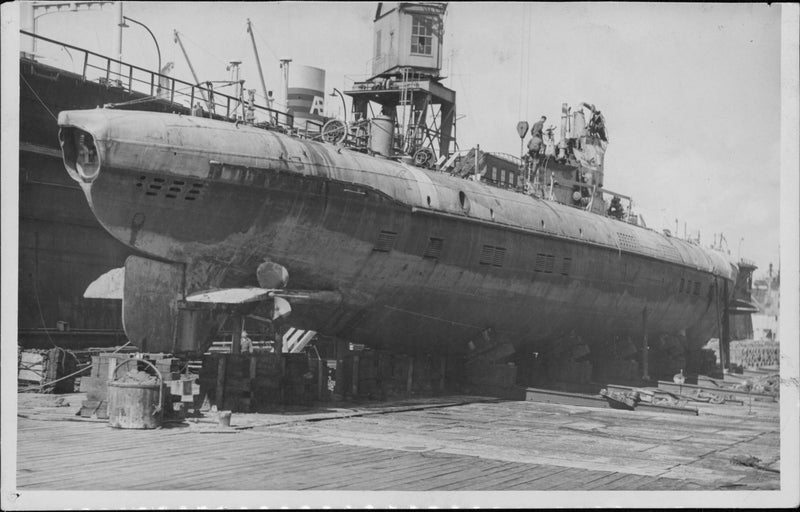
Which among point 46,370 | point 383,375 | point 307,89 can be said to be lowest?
point 46,370

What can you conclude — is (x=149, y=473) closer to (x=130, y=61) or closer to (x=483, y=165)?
(x=130, y=61)

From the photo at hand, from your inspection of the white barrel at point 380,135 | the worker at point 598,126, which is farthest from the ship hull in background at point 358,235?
the worker at point 598,126

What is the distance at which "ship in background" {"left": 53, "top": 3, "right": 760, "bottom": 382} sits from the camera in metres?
14.8

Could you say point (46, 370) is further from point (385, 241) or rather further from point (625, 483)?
point (625, 483)

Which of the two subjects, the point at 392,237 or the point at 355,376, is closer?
the point at 392,237

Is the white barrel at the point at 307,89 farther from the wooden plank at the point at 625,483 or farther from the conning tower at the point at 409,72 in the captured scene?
the wooden plank at the point at 625,483

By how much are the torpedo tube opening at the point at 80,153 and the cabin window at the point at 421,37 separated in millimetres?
15058

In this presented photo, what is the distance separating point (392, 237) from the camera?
17812mm

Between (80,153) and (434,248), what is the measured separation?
7927mm

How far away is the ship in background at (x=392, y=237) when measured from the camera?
1478cm

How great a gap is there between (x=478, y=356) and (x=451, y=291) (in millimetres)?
2611

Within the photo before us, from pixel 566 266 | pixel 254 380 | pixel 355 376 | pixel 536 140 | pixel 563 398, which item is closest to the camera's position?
pixel 254 380

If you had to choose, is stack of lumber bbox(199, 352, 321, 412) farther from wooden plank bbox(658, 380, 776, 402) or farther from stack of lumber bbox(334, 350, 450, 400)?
wooden plank bbox(658, 380, 776, 402)

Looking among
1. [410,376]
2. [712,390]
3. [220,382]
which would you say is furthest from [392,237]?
[712,390]
